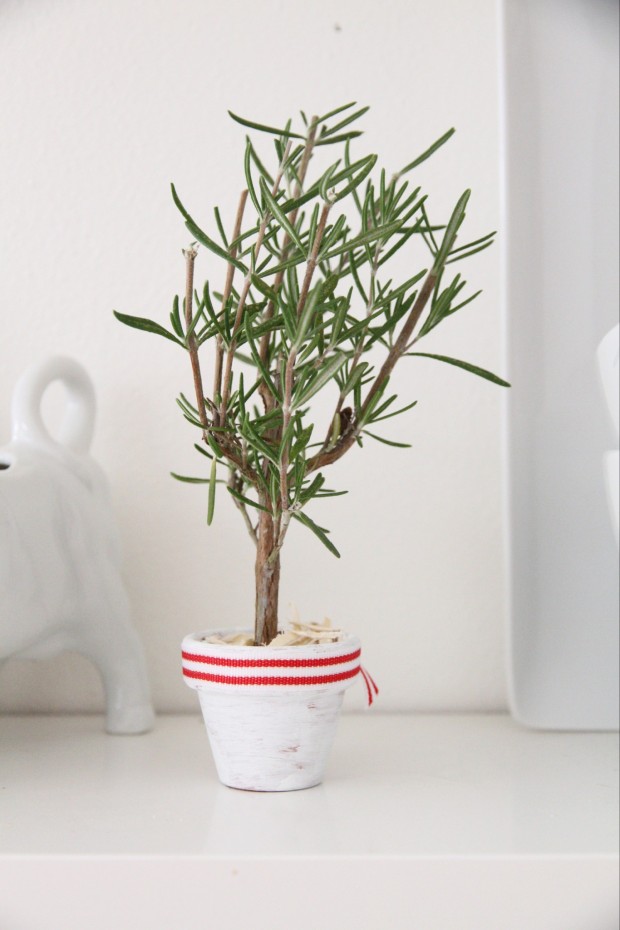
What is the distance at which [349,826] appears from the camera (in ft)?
1.25

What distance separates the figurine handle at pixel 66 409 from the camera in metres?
0.54

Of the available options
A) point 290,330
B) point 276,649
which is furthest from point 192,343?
point 276,649

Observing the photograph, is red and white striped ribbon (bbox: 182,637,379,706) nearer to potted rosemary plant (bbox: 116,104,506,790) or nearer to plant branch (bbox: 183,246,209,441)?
potted rosemary plant (bbox: 116,104,506,790)

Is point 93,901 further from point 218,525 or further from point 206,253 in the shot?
point 206,253

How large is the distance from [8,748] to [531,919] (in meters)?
0.33

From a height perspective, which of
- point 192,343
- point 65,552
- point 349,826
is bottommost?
point 349,826

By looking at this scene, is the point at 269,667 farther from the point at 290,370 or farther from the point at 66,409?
the point at 66,409

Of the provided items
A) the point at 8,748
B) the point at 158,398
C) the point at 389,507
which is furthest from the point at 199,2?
the point at 8,748

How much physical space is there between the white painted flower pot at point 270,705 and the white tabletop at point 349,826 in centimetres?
1

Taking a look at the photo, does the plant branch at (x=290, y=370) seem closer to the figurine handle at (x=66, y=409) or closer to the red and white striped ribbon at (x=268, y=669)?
the red and white striped ribbon at (x=268, y=669)

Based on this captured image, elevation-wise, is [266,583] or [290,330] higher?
[290,330]

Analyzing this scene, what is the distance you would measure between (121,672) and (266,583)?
6.2 inches

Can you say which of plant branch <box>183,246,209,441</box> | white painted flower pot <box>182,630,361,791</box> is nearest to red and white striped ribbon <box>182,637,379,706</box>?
white painted flower pot <box>182,630,361,791</box>

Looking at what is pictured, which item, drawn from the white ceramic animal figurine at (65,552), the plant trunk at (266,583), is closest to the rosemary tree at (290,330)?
the plant trunk at (266,583)
